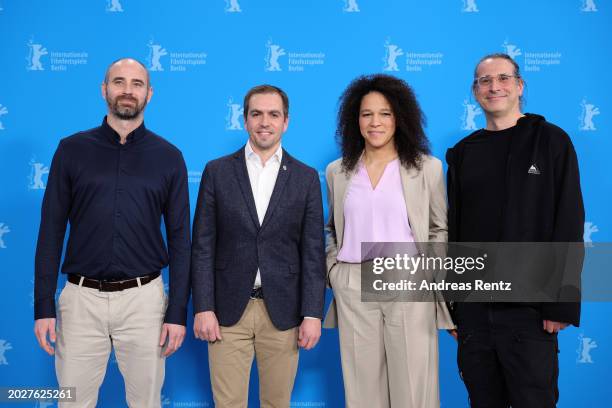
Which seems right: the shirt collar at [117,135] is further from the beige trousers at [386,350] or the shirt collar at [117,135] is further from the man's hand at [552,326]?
the man's hand at [552,326]

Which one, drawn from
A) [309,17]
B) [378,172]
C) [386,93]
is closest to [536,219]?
[378,172]

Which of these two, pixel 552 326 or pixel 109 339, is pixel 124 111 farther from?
pixel 552 326

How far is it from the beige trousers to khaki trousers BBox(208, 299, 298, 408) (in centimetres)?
25

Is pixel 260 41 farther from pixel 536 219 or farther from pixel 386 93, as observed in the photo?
pixel 536 219

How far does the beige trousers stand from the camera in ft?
6.86

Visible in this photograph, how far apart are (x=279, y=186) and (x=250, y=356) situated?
744mm

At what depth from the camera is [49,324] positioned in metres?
2.05

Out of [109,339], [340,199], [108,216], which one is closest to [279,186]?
[340,199]

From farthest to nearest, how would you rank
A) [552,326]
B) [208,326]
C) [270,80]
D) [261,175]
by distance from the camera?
[270,80] → [261,175] → [208,326] → [552,326]

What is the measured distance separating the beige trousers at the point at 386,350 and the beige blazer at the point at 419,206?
11cm

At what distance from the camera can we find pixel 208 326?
6.89 ft

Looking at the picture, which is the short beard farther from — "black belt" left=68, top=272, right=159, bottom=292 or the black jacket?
the black jacket

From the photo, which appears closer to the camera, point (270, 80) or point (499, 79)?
point (499, 79)

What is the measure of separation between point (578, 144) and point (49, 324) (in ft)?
9.61
